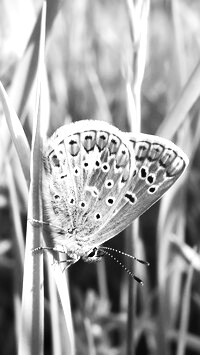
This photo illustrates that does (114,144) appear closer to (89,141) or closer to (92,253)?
(89,141)

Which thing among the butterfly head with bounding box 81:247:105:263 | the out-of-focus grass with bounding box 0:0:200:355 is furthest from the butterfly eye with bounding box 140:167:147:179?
the butterfly head with bounding box 81:247:105:263

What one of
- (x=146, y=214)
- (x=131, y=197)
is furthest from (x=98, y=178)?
(x=146, y=214)

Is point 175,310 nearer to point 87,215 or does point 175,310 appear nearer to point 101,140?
point 87,215

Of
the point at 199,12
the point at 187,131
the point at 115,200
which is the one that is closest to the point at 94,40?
the point at 199,12

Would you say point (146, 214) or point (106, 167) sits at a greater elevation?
point (106, 167)

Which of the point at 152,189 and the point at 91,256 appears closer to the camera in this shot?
the point at 152,189

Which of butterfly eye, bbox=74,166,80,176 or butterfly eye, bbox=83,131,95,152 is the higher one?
butterfly eye, bbox=83,131,95,152

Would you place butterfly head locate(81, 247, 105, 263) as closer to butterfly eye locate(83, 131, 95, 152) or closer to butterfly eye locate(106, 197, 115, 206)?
butterfly eye locate(106, 197, 115, 206)

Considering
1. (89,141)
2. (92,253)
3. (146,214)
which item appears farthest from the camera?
(146,214)
